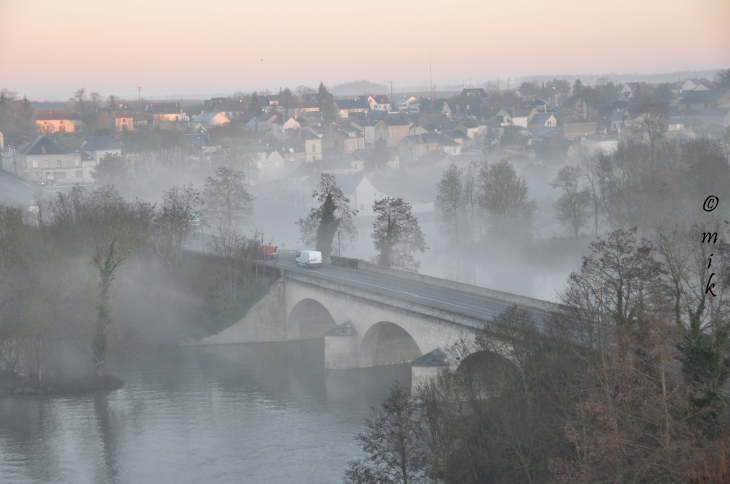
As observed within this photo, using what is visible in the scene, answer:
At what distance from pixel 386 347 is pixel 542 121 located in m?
74.8

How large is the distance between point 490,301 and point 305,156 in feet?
202

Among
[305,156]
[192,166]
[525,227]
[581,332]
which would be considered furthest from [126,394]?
[305,156]

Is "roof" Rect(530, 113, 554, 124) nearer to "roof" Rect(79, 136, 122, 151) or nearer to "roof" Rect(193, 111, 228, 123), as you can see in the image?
"roof" Rect(193, 111, 228, 123)

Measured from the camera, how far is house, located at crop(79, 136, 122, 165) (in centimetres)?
8262

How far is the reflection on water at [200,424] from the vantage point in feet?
80.8

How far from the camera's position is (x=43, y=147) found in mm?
77938

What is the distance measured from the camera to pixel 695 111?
9069 cm

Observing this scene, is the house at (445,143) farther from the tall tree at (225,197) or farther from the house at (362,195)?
the tall tree at (225,197)

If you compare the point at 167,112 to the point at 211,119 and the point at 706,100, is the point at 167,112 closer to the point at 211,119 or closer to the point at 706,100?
the point at 211,119

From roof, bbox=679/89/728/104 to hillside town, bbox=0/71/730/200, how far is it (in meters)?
0.14

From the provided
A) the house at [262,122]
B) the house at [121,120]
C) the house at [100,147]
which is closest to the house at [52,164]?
the house at [100,147]

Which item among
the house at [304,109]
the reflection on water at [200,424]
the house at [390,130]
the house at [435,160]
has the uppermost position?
the house at [304,109]

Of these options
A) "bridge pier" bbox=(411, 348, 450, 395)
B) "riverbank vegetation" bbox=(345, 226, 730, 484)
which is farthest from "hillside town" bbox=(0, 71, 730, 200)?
"riverbank vegetation" bbox=(345, 226, 730, 484)

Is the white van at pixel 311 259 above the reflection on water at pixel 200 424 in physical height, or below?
above
